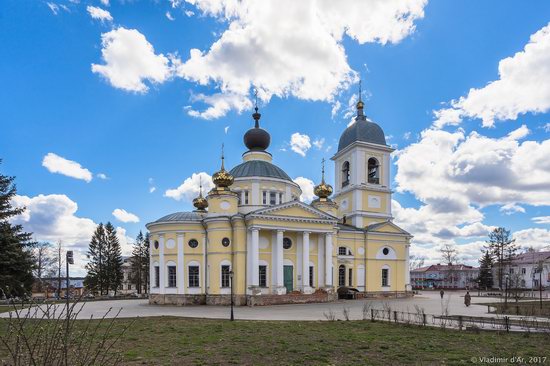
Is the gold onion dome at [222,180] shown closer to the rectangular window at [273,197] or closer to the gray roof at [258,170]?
the gray roof at [258,170]

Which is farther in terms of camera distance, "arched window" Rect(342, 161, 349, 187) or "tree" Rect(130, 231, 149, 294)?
"tree" Rect(130, 231, 149, 294)

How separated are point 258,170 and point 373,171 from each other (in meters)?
13.4

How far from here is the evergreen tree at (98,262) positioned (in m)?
52.8

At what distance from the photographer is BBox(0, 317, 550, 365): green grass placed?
10.2 m

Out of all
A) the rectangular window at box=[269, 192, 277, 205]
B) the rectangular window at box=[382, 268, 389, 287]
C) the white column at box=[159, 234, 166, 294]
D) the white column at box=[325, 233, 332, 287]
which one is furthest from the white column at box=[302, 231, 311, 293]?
the white column at box=[159, 234, 166, 294]

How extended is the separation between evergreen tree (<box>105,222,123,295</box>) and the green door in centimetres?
3162

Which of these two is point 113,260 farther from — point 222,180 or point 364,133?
point 364,133

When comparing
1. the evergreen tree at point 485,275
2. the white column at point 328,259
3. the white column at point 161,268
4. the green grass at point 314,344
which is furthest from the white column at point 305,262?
the evergreen tree at point 485,275

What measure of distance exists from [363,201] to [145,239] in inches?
1393

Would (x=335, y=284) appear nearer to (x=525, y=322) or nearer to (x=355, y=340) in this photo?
(x=525, y=322)

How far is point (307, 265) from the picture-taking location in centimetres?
3158

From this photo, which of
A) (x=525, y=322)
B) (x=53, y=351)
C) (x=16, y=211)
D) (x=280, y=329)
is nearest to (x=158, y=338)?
(x=280, y=329)

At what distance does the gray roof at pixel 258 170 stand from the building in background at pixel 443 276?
7067 centimetres

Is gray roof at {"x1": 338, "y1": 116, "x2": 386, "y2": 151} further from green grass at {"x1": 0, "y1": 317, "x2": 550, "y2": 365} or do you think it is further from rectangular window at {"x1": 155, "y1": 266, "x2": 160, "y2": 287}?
green grass at {"x1": 0, "y1": 317, "x2": 550, "y2": 365}
